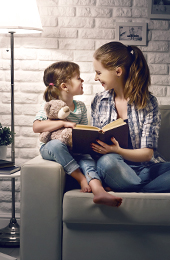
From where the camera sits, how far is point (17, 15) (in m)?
1.92

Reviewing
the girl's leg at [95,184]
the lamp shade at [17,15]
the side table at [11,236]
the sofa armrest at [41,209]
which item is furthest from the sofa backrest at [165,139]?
the lamp shade at [17,15]

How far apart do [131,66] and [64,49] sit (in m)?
0.62

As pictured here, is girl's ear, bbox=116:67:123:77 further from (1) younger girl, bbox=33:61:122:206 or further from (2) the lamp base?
(2) the lamp base

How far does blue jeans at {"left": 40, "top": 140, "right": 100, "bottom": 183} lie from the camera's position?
159 centimetres

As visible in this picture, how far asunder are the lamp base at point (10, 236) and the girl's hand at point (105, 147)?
2.66 feet

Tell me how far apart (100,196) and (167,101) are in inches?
45.9

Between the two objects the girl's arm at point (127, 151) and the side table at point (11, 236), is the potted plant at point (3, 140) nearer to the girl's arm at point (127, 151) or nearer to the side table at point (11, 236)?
the side table at point (11, 236)

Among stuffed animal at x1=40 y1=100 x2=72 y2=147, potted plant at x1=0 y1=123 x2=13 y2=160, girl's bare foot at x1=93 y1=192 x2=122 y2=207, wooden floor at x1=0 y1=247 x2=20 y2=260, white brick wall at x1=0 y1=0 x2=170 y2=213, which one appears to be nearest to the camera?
girl's bare foot at x1=93 y1=192 x2=122 y2=207

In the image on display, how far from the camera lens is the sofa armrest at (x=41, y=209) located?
1512mm

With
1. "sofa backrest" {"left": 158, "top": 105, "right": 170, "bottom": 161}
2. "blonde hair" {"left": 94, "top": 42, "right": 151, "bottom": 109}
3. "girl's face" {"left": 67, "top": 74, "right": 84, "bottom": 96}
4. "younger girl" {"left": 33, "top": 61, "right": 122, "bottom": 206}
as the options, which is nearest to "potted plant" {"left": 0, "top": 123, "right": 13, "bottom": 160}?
"younger girl" {"left": 33, "top": 61, "right": 122, "bottom": 206}

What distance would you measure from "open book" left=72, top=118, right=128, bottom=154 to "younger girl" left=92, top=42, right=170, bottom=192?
0.12 feet

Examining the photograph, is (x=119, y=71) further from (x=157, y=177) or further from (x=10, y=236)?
(x=10, y=236)

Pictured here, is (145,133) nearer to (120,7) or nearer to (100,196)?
(100,196)

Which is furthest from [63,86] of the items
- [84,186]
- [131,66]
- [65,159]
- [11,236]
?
[11,236]
